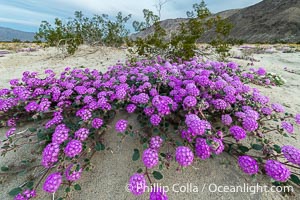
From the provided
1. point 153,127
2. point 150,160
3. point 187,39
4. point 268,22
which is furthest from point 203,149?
point 268,22

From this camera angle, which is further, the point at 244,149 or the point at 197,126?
the point at 244,149

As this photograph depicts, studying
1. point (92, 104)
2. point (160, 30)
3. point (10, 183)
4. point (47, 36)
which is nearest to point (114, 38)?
point (47, 36)

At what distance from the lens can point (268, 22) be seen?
46312 mm

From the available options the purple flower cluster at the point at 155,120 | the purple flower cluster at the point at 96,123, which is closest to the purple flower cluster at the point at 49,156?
the purple flower cluster at the point at 96,123

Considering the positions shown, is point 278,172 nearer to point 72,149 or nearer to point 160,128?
point 160,128

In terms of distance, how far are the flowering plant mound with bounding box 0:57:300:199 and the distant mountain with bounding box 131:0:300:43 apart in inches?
1464

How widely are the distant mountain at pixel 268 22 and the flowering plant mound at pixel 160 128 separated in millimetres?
37186

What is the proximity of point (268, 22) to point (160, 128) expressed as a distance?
203ft

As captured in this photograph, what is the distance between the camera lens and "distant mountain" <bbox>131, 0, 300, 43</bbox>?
39.4m

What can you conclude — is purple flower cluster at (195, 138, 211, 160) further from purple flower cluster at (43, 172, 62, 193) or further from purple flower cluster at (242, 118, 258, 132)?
purple flower cluster at (43, 172, 62, 193)

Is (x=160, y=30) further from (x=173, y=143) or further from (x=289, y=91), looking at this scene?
(x=173, y=143)

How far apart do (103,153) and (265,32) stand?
57130 mm

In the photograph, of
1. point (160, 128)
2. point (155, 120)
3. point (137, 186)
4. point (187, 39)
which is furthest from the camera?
point (187, 39)

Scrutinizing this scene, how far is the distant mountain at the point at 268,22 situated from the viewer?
39.4 metres
